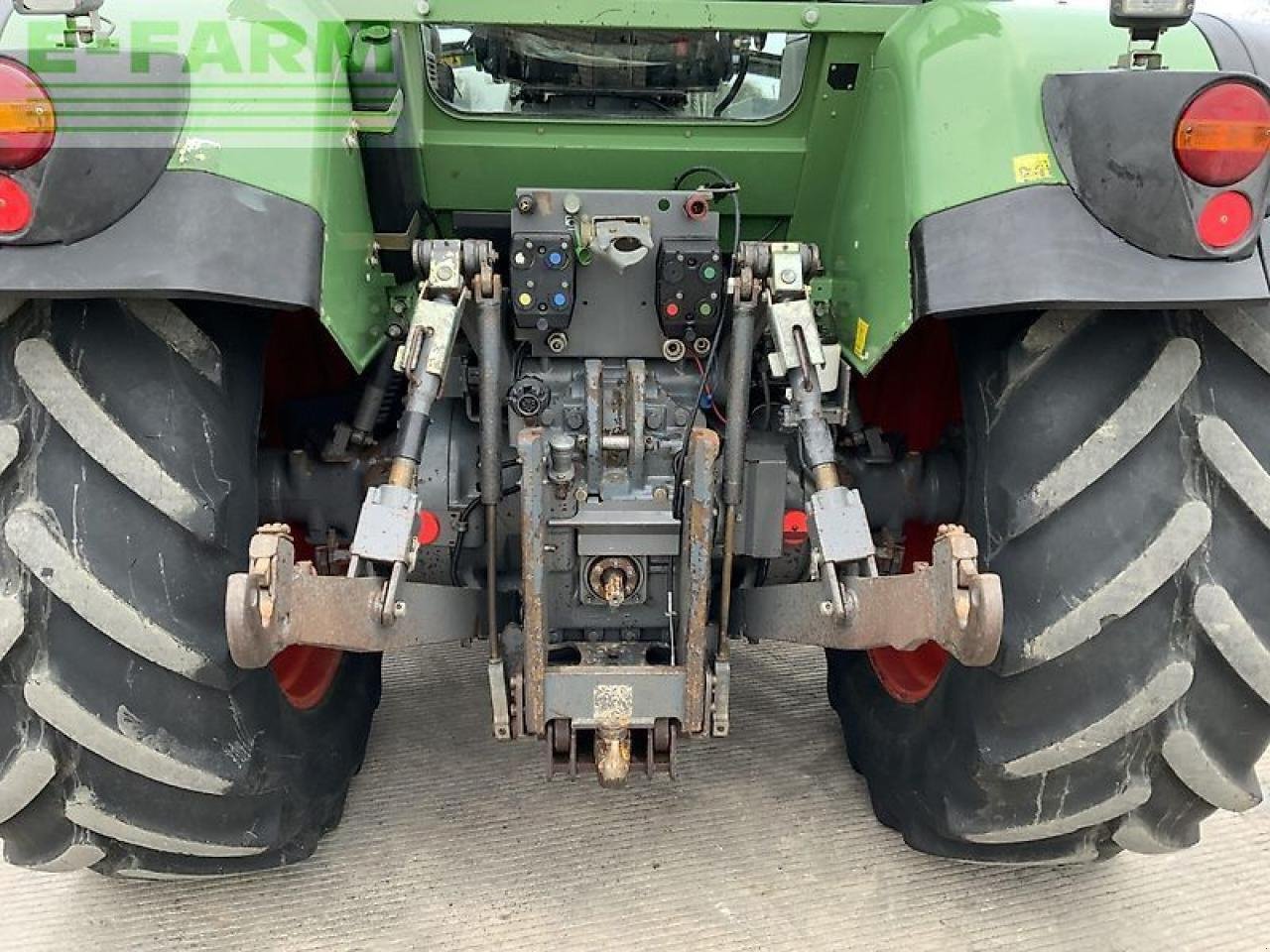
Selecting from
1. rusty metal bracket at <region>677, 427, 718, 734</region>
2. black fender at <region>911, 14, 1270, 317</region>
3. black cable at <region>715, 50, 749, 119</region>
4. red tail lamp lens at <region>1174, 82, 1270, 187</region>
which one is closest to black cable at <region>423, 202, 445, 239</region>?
black cable at <region>715, 50, 749, 119</region>

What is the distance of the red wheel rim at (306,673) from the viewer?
224cm

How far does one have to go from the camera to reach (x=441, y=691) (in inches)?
116

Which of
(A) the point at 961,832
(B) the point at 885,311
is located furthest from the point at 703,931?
(B) the point at 885,311

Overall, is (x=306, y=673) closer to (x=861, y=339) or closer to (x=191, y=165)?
(x=191, y=165)

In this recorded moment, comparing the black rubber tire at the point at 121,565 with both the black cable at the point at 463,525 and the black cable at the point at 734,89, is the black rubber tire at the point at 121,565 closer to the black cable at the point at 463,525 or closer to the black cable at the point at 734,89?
the black cable at the point at 463,525

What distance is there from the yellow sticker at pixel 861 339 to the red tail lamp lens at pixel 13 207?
1314 millimetres

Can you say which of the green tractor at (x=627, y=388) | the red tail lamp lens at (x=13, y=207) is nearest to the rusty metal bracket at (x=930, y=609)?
the green tractor at (x=627, y=388)

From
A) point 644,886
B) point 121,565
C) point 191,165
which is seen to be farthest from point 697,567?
point 191,165

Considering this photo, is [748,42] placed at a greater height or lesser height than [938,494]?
greater

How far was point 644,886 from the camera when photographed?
7.43ft

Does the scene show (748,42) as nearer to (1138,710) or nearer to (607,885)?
(1138,710)

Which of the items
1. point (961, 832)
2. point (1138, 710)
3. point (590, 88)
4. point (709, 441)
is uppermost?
point (590, 88)

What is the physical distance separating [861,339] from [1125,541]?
553 mm

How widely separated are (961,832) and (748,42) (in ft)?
5.38
